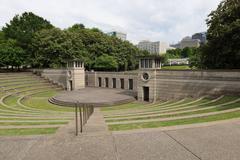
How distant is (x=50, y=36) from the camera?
144 feet

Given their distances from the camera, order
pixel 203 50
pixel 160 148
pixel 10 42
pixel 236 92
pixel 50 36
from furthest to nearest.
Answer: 1. pixel 10 42
2. pixel 50 36
3. pixel 203 50
4. pixel 236 92
5. pixel 160 148

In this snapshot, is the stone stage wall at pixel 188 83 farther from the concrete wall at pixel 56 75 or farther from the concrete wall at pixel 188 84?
the concrete wall at pixel 56 75

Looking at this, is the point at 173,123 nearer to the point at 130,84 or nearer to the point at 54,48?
the point at 130,84

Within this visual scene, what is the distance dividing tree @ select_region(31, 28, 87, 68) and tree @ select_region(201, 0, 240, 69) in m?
30.0

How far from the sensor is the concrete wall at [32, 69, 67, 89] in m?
40.1

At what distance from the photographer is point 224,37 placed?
20.3 m

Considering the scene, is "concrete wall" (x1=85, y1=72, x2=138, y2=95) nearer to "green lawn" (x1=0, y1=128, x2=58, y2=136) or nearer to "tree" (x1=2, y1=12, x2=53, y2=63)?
"tree" (x1=2, y1=12, x2=53, y2=63)

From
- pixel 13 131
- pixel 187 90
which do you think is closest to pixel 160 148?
pixel 13 131

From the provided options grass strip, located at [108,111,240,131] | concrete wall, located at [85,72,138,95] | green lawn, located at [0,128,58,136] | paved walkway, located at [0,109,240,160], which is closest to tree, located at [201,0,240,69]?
grass strip, located at [108,111,240,131]

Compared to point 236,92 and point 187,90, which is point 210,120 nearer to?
point 236,92

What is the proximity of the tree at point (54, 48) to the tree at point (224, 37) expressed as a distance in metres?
30.0

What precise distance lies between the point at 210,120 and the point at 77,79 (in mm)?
30029

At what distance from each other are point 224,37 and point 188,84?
20.8ft

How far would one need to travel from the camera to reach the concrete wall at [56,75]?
40.1 metres
